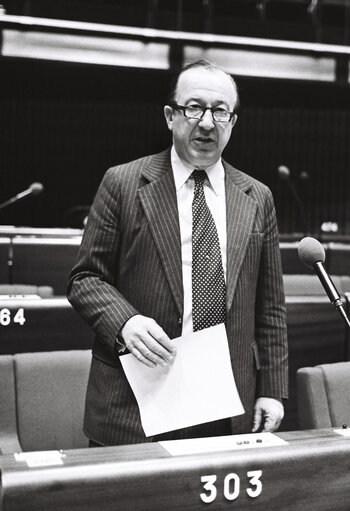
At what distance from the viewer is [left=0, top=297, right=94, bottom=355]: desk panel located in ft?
7.47

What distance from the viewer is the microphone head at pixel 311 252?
49.9 inches

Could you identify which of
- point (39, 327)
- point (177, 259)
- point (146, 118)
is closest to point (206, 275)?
point (177, 259)

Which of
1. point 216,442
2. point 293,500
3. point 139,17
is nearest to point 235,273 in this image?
point 216,442

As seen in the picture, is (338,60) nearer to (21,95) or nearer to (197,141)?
(21,95)

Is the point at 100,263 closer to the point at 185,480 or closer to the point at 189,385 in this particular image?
the point at 189,385

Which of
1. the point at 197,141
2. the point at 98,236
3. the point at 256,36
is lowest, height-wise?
the point at 98,236

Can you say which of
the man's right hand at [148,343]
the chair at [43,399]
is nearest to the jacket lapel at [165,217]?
the man's right hand at [148,343]

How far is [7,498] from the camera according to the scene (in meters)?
0.85

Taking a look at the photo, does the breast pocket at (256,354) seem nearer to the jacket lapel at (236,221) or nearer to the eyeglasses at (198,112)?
the jacket lapel at (236,221)

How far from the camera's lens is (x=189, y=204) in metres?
1.34

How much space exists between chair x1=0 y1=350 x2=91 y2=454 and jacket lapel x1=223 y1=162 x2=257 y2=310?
93 centimetres

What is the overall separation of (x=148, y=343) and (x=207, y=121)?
17.4 inches

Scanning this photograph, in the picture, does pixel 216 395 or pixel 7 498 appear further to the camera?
pixel 216 395

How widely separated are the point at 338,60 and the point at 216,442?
7.05 meters
